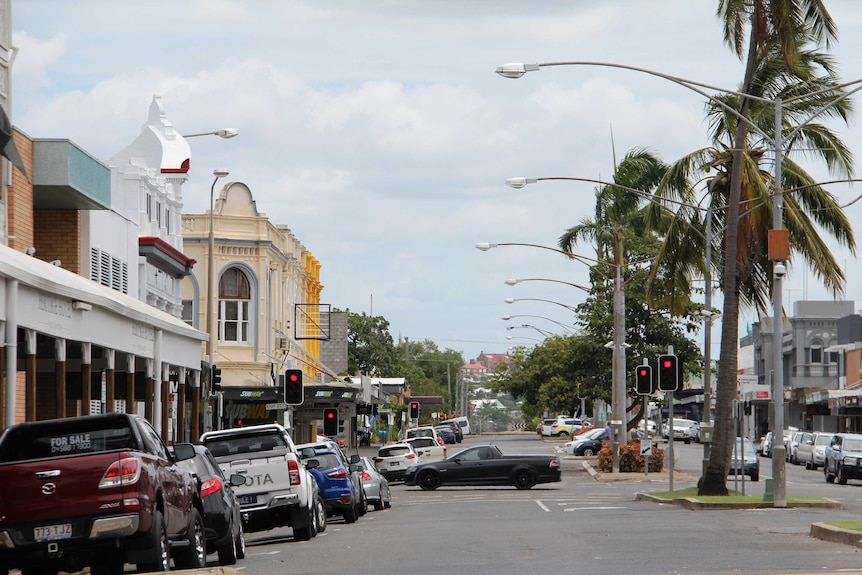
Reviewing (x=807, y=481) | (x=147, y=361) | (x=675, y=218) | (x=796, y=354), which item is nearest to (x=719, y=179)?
(x=675, y=218)

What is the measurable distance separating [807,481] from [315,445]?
23.5 meters

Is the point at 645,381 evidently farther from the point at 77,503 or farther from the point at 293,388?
the point at 77,503

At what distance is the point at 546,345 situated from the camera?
109m

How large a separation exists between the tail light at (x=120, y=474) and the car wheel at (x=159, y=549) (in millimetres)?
531

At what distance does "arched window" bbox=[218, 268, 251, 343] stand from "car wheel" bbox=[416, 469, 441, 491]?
19.0 metres

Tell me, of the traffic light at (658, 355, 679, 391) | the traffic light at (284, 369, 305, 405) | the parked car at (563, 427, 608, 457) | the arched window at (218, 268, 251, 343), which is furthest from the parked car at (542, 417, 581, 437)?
the traffic light at (284, 369, 305, 405)

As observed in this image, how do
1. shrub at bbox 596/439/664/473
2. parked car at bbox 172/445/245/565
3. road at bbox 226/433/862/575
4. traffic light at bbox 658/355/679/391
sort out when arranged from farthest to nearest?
shrub at bbox 596/439/664/473, traffic light at bbox 658/355/679/391, parked car at bbox 172/445/245/565, road at bbox 226/433/862/575

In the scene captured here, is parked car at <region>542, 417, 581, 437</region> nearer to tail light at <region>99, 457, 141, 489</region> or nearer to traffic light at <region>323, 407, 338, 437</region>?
traffic light at <region>323, 407, 338, 437</region>

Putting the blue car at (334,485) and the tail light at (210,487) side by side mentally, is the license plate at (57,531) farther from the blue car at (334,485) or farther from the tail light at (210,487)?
the blue car at (334,485)

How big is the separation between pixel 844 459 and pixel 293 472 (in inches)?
1066

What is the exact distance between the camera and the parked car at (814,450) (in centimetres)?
5916

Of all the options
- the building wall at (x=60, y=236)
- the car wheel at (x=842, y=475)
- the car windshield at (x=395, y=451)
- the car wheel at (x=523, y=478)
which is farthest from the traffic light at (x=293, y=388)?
the car wheel at (x=842, y=475)

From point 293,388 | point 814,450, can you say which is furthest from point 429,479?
point 814,450

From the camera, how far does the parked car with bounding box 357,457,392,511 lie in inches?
1319
